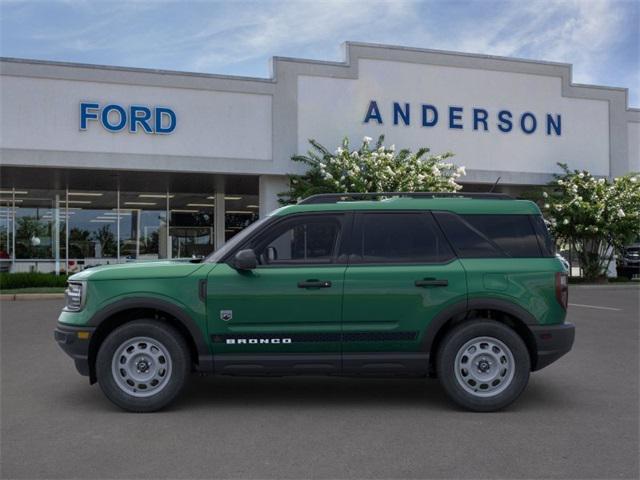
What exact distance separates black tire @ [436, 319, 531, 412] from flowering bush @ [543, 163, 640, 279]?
18954 mm

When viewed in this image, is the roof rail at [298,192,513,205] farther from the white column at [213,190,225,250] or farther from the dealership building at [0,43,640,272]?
the white column at [213,190,225,250]

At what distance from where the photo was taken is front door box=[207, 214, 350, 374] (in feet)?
20.1

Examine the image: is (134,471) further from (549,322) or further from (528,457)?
(549,322)

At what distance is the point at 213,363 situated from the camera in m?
6.16

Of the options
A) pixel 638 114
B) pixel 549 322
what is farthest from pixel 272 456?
pixel 638 114

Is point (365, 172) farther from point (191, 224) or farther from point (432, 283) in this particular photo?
point (432, 283)

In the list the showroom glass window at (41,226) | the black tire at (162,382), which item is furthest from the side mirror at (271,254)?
the showroom glass window at (41,226)

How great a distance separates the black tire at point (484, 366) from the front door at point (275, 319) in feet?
3.33

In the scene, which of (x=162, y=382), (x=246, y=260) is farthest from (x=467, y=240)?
(x=162, y=382)

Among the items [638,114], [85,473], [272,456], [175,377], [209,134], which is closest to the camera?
[85,473]

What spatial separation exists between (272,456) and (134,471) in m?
0.96

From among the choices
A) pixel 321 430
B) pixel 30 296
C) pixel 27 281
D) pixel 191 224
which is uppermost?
pixel 191 224

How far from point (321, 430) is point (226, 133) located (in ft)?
56.7

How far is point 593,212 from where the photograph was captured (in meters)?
23.7
